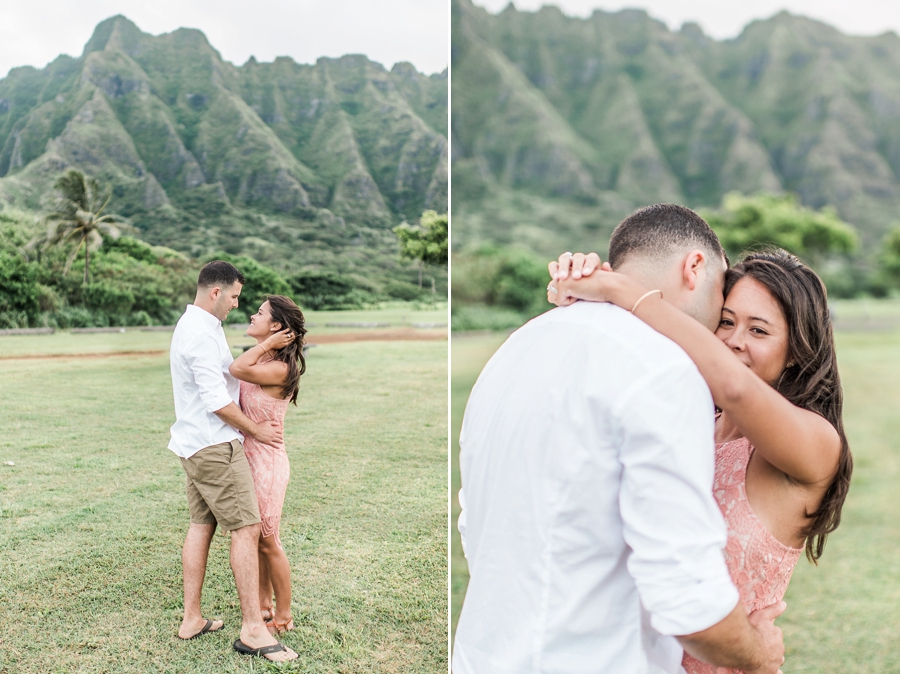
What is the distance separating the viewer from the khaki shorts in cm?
265

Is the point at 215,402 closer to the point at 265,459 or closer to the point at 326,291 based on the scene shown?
the point at 265,459

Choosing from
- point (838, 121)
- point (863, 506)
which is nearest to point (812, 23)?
point (838, 121)

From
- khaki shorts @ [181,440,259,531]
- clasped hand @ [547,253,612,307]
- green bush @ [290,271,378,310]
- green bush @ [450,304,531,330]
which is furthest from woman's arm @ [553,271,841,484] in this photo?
green bush @ [450,304,531,330]

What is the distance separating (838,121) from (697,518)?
26433 millimetres

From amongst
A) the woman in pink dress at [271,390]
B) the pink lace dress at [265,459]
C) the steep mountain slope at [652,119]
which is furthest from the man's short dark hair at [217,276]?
the steep mountain slope at [652,119]

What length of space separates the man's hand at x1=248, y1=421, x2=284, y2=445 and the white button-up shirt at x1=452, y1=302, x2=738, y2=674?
1.85 metres

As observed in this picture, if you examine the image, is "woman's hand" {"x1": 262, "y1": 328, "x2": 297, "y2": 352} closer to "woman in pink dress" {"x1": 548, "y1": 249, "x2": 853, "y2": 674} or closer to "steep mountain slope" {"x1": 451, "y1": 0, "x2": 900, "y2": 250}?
"woman in pink dress" {"x1": 548, "y1": 249, "x2": 853, "y2": 674}

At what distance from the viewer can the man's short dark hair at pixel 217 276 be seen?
2.67 m

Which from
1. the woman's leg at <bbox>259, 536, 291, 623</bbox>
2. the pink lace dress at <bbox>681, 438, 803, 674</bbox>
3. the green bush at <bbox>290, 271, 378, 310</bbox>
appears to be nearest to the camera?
the pink lace dress at <bbox>681, 438, 803, 674</bbox>

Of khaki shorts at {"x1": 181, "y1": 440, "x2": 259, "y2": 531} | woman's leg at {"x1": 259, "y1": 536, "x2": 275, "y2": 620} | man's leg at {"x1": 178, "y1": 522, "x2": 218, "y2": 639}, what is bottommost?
woman's leg at {"x1": 259, "y1": 536, "x2": 275, "y2": 620}

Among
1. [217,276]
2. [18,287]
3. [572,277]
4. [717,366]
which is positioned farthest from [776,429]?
[18,287]

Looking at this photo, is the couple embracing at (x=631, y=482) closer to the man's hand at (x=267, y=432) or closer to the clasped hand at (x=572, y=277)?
the clasped hand at (x=572, y=277)

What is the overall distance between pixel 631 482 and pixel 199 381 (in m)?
2.08

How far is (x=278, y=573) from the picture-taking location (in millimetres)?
2941
